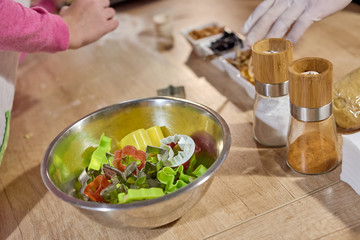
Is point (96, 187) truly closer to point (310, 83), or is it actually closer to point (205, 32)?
point (310, 83)

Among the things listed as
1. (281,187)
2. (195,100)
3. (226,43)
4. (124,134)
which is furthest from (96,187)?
(226,43)

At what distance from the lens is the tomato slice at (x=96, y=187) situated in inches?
27.3

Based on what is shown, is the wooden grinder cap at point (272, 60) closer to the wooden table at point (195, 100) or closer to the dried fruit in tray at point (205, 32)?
the wooden table at point (195, 100)

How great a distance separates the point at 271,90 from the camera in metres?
0.78

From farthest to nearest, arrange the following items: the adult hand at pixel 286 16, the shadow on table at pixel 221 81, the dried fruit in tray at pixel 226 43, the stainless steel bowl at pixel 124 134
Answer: the dried fruit in tray at pixel 226 43
the shadow on table at pixel 221 81
the adult hand at pixel 286 16
the stainless steel bowl at pixel 124 134

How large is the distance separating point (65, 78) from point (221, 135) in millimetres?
752

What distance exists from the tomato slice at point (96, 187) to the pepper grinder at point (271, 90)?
1.06ft

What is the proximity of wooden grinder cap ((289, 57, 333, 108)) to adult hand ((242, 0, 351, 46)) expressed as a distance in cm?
23

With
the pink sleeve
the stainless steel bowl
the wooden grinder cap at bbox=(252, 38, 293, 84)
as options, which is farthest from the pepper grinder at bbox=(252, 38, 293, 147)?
the pink sleeve

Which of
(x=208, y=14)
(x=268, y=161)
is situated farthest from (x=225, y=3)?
(x=268, y=161)

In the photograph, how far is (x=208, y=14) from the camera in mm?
1578

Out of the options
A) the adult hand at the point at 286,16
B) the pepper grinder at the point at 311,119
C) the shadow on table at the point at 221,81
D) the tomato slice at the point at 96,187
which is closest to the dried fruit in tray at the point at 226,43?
the shadow on table at the point at 221,81

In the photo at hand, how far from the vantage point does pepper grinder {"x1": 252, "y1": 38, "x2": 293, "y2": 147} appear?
0.74 meters

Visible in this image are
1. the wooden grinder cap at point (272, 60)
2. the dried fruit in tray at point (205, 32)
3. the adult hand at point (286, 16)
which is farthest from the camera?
the dried fruit in tray at point (205, 32)
